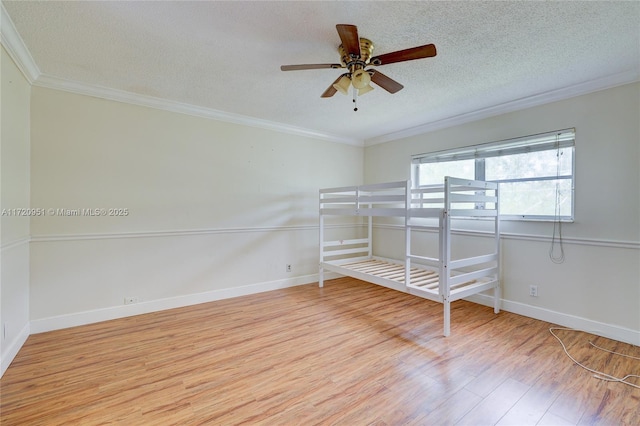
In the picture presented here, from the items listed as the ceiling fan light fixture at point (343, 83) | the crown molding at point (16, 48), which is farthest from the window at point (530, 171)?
the crown molding at point (16, 48)

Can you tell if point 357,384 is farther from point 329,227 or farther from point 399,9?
point 329,227

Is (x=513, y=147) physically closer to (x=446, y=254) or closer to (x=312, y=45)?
(x=446, y=254)

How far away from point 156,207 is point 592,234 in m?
4.58

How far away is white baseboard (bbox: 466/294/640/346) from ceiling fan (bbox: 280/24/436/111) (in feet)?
9.14

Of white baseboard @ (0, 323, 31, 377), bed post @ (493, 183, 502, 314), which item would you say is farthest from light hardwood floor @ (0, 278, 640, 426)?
bed post @ (493, 183, 502, 314)

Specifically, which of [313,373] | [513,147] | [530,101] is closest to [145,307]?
[313,373]

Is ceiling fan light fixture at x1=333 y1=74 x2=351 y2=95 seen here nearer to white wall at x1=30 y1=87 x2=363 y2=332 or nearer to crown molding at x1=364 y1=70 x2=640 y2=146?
white wall at x1=30 y1=87 x2=363 y2=332

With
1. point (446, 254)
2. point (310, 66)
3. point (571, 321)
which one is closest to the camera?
point (310, 66)

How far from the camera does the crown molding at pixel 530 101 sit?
253 cm

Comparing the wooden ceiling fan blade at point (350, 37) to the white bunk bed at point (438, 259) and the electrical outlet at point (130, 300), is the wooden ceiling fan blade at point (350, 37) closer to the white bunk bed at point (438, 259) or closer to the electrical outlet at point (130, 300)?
the white bunk bed at point (438, 259)

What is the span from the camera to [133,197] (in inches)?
122

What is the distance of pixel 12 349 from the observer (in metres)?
2.17

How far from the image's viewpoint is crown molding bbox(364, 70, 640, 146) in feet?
8.30

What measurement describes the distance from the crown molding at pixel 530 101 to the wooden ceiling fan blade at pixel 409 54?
2.08 meters
